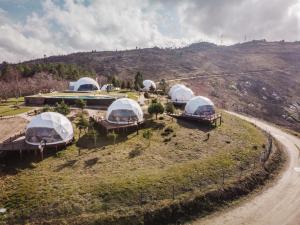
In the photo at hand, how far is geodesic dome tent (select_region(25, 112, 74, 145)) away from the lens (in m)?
40.9

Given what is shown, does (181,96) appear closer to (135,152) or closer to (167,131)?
(167,131)

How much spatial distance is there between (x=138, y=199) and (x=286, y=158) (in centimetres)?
2688

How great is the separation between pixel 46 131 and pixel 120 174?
13128 millimetres

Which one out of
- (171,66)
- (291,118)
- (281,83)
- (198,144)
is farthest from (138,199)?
(171,66)

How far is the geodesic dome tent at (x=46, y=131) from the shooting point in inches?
1612

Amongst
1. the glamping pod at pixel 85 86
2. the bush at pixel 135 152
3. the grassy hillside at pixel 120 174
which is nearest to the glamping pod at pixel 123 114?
the grassy hillside at pixel 120 174

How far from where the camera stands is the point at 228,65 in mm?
195000

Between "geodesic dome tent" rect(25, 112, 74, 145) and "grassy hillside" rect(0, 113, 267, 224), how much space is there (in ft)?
7.03

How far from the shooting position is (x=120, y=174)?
3512cm

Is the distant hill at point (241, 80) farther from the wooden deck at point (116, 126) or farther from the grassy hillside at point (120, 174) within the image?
the wooden deck at point (116, 126)

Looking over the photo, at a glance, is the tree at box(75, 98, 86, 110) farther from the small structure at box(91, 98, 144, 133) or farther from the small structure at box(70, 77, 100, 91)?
the small structure at box(70, 77, 100, 91)

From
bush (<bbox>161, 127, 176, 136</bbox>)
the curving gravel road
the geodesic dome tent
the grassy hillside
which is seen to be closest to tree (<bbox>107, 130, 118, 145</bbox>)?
the grassy hillside

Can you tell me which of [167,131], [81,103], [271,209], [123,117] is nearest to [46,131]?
[123,117]

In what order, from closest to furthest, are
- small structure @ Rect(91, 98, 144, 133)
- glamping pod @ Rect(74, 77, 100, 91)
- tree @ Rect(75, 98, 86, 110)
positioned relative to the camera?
1. small structure @ Rect(91, 98, 144, 133)
2. tree @ Rect(75, 98, 86, 110)
3. glamping pod @ Rect(74, 77, 100, 91)
